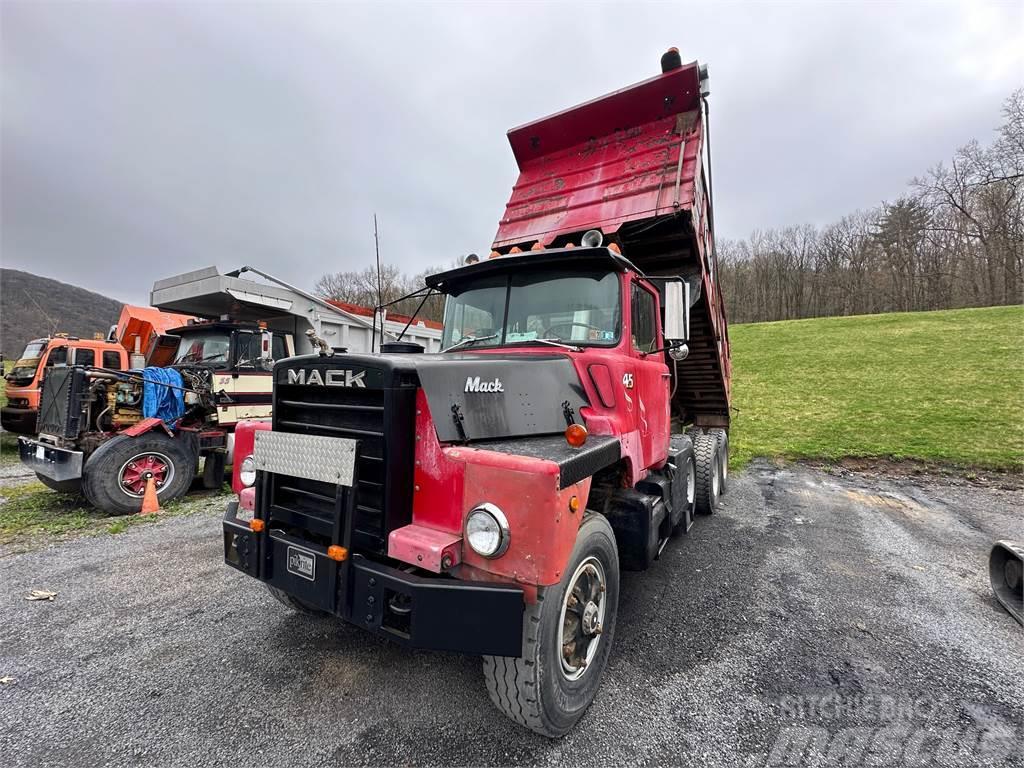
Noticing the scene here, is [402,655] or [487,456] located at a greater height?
[487,456]

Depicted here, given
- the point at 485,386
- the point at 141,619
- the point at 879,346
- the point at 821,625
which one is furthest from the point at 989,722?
the point at 879,346

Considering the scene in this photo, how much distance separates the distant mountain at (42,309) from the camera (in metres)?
41.3

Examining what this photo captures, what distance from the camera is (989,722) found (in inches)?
91.7

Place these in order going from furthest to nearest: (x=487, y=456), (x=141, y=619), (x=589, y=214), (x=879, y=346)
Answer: (x=879, y=346), (x=589, y=214), (x=141, y=619), (x=487, y=456)

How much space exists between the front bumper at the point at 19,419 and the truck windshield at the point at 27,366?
2.07 feet

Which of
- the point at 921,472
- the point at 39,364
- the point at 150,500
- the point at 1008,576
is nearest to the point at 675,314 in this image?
the point at 1008,576

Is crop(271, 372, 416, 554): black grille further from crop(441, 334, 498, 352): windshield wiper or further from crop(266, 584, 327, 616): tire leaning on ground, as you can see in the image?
crop(441, 334, 498, 352): windshield wiper

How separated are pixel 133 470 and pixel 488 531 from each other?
6.09 m

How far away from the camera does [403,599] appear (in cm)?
206

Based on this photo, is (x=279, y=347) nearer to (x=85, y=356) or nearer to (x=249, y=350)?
(x=249, y=350)

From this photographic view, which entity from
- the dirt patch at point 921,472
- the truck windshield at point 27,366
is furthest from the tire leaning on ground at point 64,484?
the dirt patch at point 921,472

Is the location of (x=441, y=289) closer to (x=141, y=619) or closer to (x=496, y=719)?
(x=496, y=719)

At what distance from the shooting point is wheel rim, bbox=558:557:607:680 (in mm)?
2311

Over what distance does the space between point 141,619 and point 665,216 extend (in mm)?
5361
